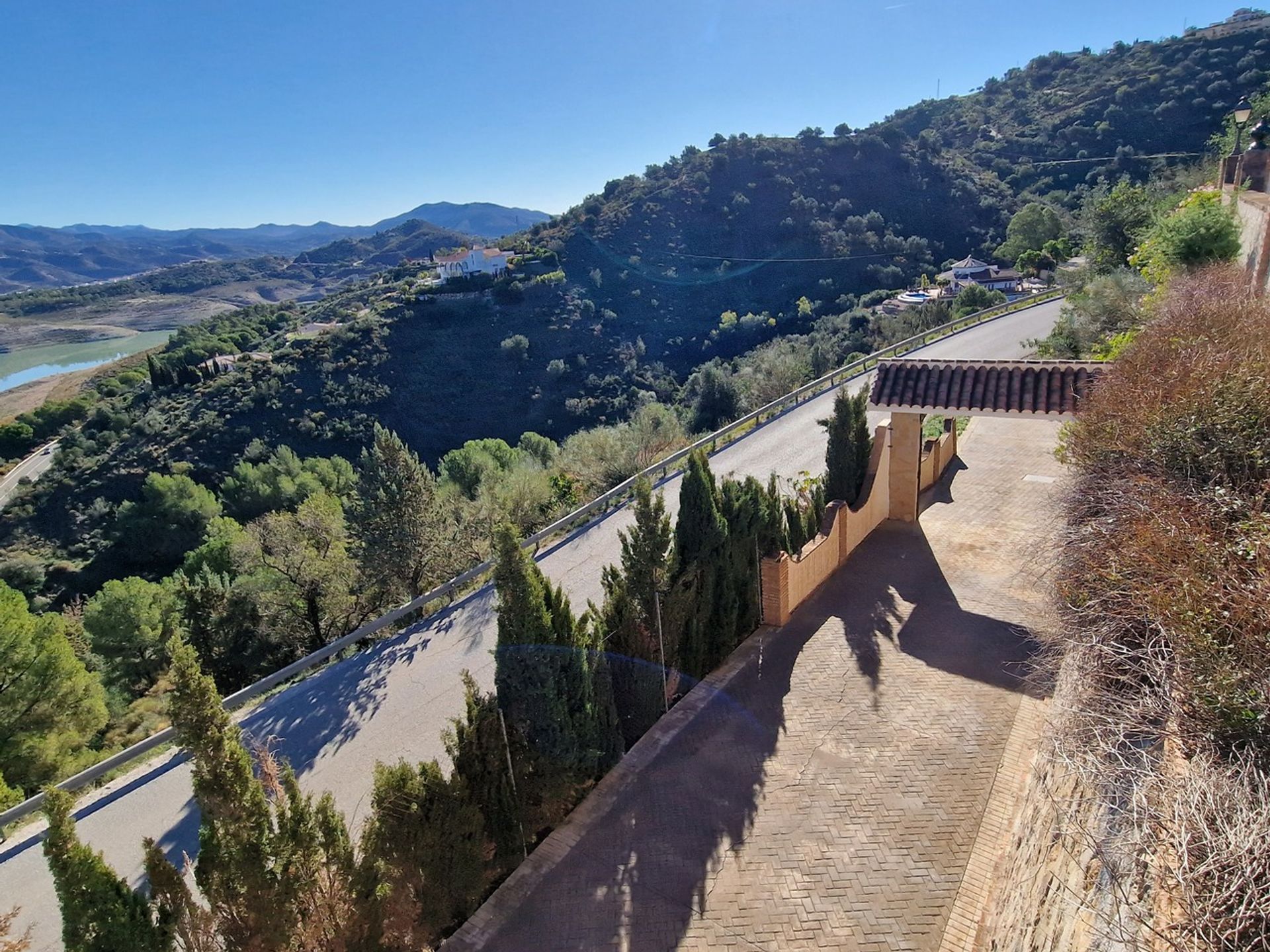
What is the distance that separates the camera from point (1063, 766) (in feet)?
13.8

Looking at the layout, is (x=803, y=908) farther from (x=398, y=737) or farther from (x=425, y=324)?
(x=425, y=324)

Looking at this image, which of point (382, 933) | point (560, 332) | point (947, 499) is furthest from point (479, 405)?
point (382, 933)

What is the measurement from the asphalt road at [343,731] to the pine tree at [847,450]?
4724 millimetres

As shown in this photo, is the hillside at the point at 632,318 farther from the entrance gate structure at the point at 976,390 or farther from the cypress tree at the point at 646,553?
the cypress tree at the point at 646,553

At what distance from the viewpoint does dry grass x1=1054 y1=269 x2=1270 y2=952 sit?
2459mm

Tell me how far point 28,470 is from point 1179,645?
196 ft

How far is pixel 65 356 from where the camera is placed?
9688 centimetres

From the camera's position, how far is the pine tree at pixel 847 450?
38.2 feet

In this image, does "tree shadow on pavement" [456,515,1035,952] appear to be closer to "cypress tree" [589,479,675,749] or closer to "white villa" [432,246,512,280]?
"cypress tree" [589,479,675,749]

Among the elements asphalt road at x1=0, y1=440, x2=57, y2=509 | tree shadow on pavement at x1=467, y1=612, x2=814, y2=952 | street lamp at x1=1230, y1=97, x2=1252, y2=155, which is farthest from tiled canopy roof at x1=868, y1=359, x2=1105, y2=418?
asphalt road at x1=0, y1=440, x2=57, y2=509

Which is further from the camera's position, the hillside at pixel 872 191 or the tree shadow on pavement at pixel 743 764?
the hillside at pixel 872 191

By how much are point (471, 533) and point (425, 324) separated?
40248 mm

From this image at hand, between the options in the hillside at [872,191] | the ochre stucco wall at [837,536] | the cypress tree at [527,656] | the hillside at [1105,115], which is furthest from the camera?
the hillside at [872,191]

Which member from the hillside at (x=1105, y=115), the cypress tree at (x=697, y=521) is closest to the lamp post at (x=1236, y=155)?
the cypress tree at (x=697, y=521)
